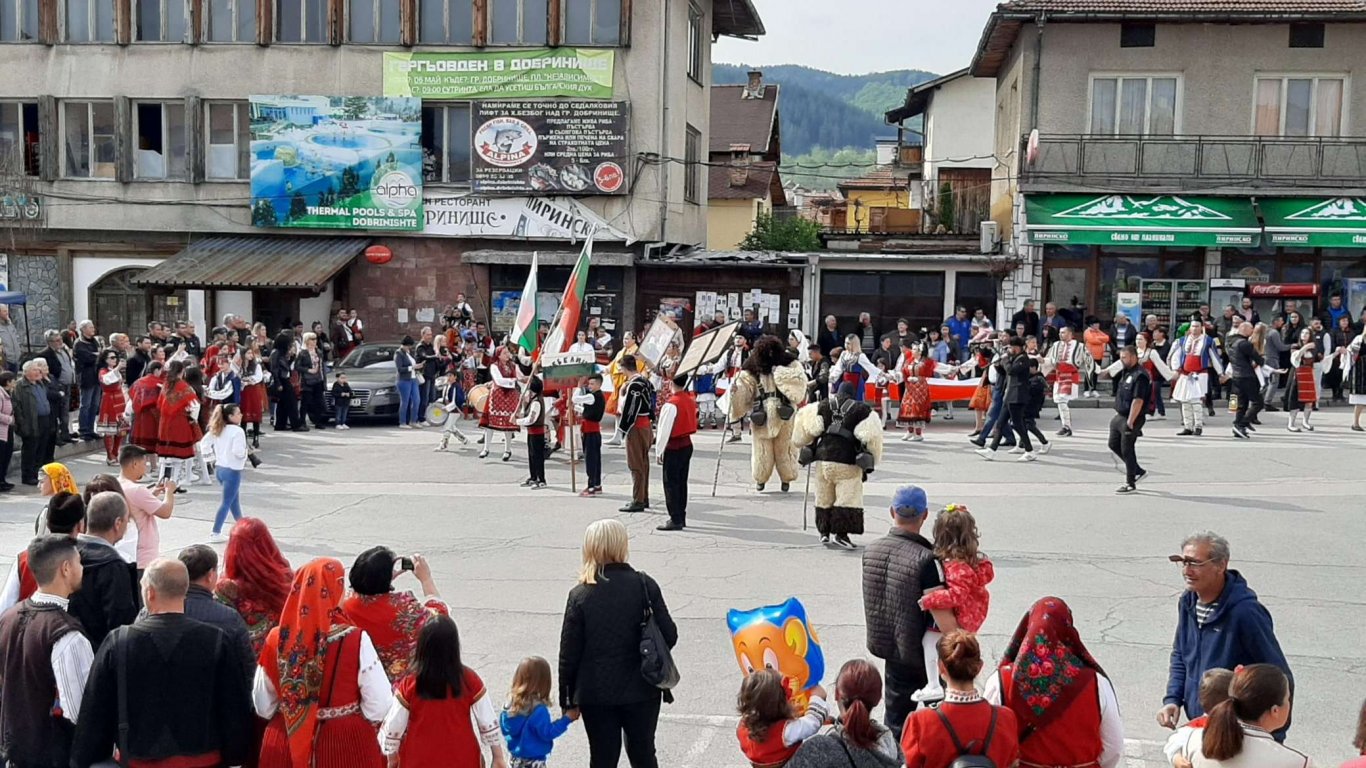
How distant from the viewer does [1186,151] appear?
27234 mm

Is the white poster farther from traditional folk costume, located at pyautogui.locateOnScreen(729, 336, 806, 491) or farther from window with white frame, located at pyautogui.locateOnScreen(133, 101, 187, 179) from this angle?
traditional folk costume, located at pyautogui.locateOnScreen(729, 336, 806, 491)

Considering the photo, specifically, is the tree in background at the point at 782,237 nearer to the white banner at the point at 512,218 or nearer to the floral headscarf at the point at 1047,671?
the white banner at the point at 512,218

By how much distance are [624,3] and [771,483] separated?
1551cm

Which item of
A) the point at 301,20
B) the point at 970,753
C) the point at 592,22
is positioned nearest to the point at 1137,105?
the point at 592,22

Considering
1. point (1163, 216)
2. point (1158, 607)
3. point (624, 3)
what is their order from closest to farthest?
1. point (1158, 607)
2. point (1163, 216)
3. point (624, 3)

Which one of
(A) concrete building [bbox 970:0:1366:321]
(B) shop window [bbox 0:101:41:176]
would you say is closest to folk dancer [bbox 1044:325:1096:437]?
(A) concrete building [bbox 970:0:1366:321]

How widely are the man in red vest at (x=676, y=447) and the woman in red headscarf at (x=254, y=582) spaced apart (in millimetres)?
7422

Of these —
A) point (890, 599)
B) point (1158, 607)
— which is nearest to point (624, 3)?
point (1158, 607)

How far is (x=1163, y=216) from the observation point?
26719 millimetres

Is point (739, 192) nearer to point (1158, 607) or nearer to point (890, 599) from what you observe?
point (1158, 607)

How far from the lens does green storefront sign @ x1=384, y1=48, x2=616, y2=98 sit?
28.6 meters

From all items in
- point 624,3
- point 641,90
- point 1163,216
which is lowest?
point 1163,216

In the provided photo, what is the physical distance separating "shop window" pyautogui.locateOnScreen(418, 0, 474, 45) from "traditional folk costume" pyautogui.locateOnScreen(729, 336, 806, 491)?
1679 centimetres

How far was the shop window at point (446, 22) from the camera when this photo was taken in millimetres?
29031
